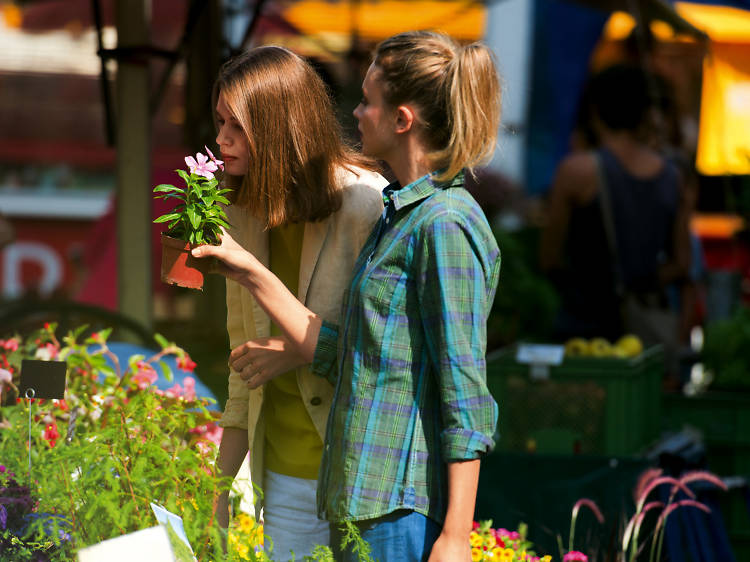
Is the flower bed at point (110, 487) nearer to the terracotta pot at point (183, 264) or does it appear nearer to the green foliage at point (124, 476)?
the green foliage at point (124, 476)

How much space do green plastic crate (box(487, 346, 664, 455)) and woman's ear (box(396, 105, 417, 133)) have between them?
163cm

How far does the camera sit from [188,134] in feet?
14.2

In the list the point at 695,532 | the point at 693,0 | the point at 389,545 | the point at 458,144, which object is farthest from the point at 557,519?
the point at 693,0

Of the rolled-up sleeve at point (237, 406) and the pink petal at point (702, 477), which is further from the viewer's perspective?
the pink petal at point (702, 477)

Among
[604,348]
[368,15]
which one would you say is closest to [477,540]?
[604,348]

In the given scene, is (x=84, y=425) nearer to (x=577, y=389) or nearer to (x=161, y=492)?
(x=161, y=492)

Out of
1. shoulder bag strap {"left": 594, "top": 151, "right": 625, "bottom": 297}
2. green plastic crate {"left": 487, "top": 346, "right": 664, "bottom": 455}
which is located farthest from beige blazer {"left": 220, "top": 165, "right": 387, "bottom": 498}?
shoulder bag strap {"left": 594, "top": 151, "right": 625, "bottom": 297}

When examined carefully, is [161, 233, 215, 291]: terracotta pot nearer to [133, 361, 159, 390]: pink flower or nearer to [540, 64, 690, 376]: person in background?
[133, 361, 159, 390]: pink flower

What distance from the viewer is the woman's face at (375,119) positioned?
5.41ft

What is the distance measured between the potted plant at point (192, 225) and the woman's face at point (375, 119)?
0.24 metres

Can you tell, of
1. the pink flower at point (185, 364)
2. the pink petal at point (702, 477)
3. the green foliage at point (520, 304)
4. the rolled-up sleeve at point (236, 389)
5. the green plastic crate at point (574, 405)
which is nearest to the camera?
the rolled-up sleeve at point (236, 389)

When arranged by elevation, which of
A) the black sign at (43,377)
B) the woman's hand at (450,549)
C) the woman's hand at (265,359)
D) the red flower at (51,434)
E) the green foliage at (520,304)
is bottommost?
the green foliage at (520,304)

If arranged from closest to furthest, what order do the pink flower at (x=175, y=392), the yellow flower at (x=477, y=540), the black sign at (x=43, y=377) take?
the black sign at (x=43, y=377) < the yellow flower at (x=477, y=540) < the pink flower at (x=175, y=392)

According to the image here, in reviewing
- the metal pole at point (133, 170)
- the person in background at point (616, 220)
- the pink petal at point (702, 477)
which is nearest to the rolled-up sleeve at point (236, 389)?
the pink petal at point (702, 477)
